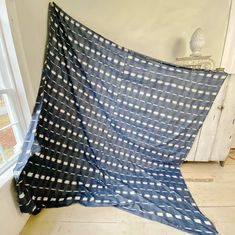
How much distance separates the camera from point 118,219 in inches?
48.8

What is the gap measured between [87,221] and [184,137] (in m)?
1.10

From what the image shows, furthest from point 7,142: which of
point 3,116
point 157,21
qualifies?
point 157,21

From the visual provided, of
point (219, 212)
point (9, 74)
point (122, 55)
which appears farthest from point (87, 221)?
point (122, 55)

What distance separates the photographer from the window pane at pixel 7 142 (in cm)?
124

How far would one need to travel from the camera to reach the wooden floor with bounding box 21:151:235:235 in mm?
1158

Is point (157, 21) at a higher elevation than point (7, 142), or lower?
higher

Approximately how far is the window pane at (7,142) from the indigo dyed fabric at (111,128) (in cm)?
17

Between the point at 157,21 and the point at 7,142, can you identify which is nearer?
the point at 7,142

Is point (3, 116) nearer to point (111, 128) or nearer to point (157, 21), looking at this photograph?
point (111, 128)

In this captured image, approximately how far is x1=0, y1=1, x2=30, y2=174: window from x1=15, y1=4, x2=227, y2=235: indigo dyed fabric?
14 centimetres

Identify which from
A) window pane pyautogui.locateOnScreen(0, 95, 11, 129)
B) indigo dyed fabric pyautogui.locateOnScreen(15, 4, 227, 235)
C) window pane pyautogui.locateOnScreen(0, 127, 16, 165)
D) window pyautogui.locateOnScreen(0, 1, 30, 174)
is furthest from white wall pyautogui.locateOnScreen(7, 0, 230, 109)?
window pane pyautogui.locateOnScreen(0, 127, 16, 165)

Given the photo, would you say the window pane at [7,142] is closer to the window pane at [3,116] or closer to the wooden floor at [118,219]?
the window pane at [3,116]

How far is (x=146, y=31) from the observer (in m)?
1.71

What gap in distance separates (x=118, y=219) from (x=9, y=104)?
1185 millimetres
